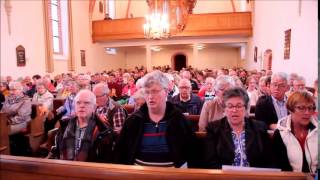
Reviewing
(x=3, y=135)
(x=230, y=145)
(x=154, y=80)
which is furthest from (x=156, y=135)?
(x=3, y=135)

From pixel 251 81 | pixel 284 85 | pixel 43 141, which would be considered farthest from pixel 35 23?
pixel 284 85

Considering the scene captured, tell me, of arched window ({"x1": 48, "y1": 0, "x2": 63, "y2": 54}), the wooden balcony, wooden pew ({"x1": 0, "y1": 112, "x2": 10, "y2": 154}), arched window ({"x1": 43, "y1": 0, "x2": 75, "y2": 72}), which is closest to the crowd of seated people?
wooden pew ({"x1": 0, "y1": 112, "x2": 10, "y2": 154})

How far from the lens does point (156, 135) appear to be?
2393 millimetres

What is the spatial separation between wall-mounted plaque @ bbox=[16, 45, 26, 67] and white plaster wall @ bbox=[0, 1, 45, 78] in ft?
0.41

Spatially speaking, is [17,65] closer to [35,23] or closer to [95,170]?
[35,23]

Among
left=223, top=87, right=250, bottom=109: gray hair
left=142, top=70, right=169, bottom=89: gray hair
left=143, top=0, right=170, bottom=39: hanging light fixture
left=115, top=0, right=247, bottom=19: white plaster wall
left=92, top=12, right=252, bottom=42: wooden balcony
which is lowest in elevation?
left=223, top=87, right=250, bottom=109: gray hair

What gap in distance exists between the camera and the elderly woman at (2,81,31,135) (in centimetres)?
470

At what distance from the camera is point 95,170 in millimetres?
1542

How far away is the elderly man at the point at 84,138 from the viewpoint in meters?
2.62

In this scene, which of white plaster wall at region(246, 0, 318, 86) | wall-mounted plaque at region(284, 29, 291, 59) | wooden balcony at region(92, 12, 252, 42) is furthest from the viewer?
wooden balcony at region(92, 12, 252, 42)

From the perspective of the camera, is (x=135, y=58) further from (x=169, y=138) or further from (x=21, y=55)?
(x=169, y=138)

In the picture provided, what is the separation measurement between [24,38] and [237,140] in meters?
10.2

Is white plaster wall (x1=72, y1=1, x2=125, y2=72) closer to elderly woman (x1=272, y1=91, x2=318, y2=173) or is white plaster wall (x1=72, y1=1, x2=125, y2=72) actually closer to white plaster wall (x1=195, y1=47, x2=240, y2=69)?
white plaster wall (x1=195, y1=47, x2=240, y2=69)

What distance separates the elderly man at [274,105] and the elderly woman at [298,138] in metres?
0.87
